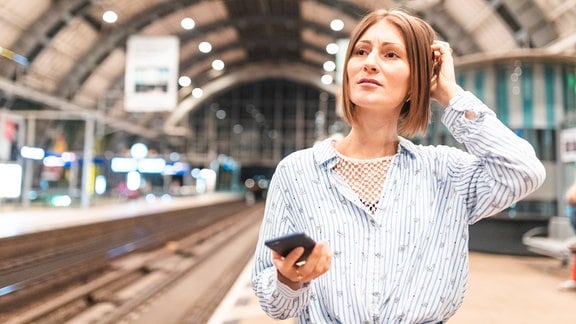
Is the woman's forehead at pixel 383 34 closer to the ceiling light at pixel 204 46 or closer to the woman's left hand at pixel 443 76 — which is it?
the woman's left hand at pixel 443 76

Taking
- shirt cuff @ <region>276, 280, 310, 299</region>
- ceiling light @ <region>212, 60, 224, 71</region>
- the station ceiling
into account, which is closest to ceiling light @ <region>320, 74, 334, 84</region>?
the station ceiling

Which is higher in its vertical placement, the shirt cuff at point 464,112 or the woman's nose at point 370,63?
the woman's nose at point 370,63

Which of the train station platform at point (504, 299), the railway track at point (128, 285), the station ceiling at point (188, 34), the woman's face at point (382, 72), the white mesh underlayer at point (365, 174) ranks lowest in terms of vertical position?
the railway track at point (128, 285)

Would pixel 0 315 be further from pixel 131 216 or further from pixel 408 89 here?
pixel 131 216

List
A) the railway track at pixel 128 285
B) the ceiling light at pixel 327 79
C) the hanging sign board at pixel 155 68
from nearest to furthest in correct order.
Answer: the railway track at pixel 128 285, the hanging sign board at pixel 155 68, the ceiling light at pixel 327 79

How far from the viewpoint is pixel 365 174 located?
4.25 ft

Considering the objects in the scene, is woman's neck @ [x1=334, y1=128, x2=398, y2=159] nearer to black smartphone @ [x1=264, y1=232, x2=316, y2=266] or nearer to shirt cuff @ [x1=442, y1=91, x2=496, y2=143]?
shirt cuff @ [x1=442, y1=91, x2=496, y2=143]

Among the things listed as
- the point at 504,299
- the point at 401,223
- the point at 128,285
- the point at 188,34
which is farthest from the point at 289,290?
the point at 188,34

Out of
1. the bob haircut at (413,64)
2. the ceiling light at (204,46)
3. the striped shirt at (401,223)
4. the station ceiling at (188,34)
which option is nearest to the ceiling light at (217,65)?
the station ceiling at (188,34)

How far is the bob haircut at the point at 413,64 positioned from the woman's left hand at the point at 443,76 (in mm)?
28

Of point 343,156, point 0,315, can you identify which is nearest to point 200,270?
point 0,315

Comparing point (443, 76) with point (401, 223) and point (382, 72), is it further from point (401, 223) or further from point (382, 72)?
point (401, 223)

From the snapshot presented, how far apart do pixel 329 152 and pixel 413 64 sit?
316mm

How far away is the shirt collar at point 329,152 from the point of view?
51.1 inches
